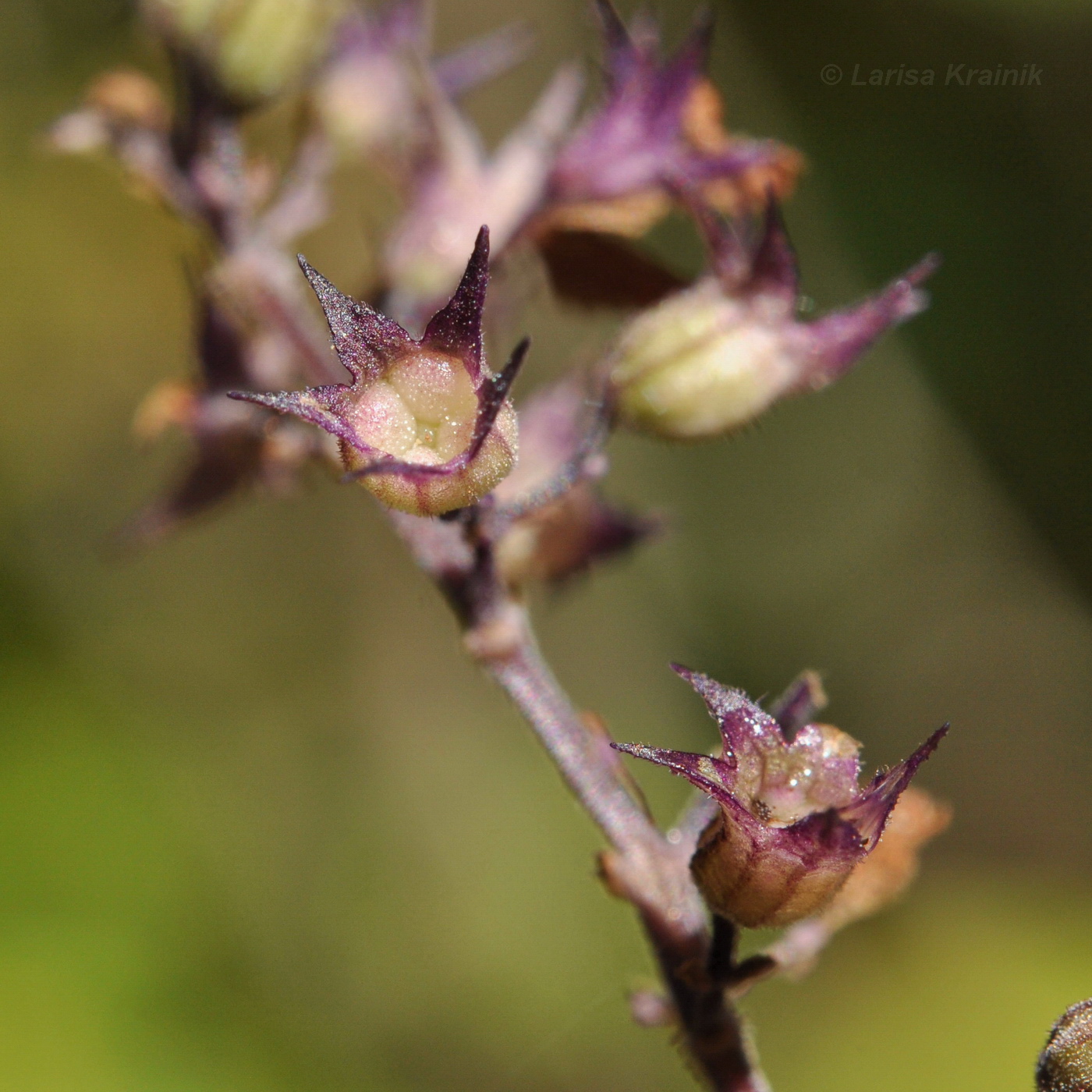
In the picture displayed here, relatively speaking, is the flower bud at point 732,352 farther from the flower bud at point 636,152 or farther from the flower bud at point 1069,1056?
the flower bud at point 1069,1056

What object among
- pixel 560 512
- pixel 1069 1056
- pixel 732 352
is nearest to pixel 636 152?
pixel 732 352

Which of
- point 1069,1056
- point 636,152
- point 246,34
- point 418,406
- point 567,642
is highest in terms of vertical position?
point 246,34

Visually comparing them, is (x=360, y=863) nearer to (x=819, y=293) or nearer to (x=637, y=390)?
(x=819, y=293)

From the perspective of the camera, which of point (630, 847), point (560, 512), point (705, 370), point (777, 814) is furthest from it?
point (560, 512)

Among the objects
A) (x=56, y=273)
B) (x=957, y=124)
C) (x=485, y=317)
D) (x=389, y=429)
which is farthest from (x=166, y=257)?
(x=389, y=429)

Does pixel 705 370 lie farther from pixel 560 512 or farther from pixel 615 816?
pixel 615 816

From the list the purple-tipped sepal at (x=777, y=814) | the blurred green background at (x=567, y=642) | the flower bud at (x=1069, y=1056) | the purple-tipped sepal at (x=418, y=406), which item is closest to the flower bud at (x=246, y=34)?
the purple-tipped sepal at (x=418, y=406)

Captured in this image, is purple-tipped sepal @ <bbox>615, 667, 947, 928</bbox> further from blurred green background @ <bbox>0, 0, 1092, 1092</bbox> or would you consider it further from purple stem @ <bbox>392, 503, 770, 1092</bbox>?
blurred green background @ <bbox>0, 0, 1092, 1092</bbox>
